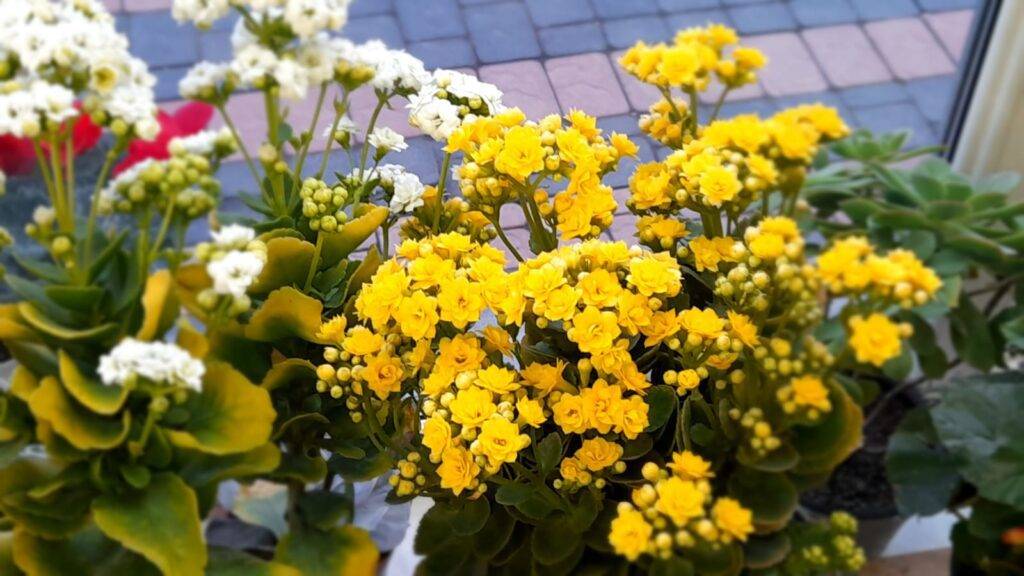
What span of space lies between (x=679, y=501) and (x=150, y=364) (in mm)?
→ 359

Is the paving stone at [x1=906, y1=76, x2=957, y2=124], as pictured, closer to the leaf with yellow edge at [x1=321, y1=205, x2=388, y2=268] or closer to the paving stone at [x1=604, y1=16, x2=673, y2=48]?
the paving stone at [x1=604, y1=16, x2=673, y2=48]

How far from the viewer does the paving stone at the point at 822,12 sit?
1558 mm

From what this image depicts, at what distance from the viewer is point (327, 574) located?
0.80m

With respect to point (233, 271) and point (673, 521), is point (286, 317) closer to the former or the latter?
point (233, 271)

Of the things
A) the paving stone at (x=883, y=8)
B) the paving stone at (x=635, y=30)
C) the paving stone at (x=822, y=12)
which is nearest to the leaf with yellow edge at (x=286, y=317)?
the paving stone at (x=635, y=30)

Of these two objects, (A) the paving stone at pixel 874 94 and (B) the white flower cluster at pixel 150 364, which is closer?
(B) the white flower cluster at pixel 150 364

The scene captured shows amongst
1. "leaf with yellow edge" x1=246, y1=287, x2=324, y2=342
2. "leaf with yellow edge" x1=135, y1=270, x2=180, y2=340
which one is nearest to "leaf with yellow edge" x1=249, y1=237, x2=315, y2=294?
"leaf with yellow edge" x1=246, y1=287, x2=324, y2=342

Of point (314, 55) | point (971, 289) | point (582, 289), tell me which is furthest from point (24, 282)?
point (971, 289)

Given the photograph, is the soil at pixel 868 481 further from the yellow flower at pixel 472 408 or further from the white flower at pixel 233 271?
the white flower at pixel 233 271

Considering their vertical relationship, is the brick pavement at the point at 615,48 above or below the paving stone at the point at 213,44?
below

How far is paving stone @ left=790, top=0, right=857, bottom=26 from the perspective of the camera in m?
1.56

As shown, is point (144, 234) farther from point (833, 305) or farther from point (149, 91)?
point (833, 305)

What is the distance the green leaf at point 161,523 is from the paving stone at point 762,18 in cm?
112

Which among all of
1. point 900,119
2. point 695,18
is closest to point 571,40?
→ point 695,18
